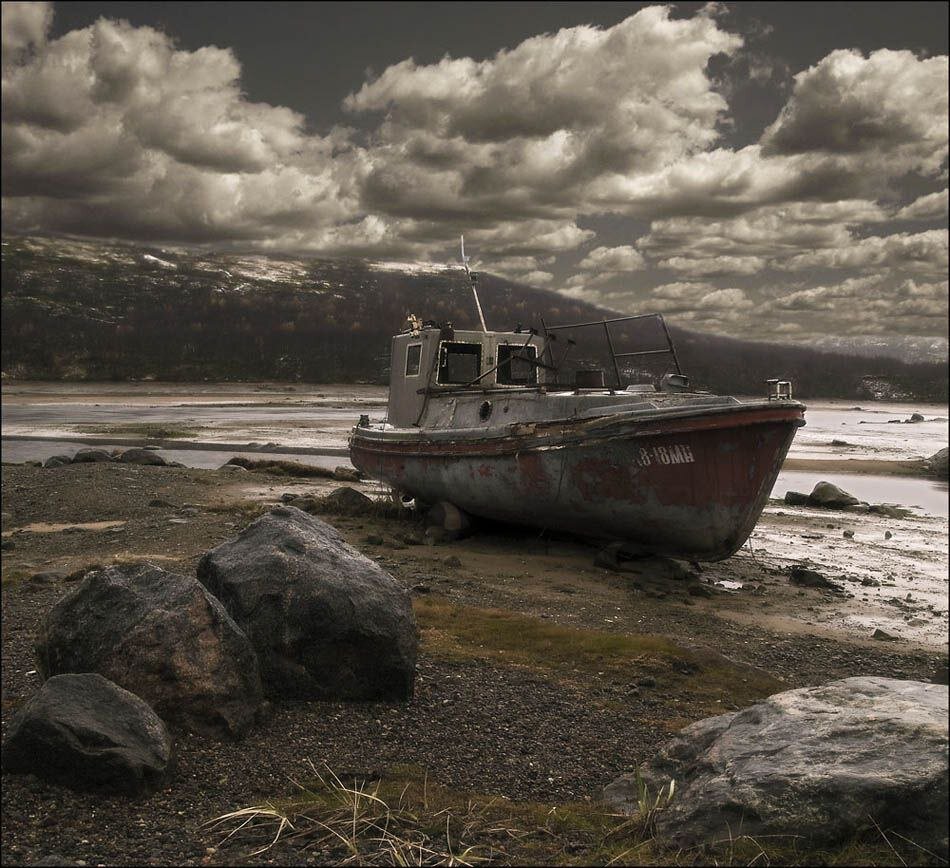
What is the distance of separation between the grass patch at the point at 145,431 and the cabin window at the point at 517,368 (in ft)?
86.6

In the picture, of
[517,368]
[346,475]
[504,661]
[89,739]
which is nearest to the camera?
[89,739]

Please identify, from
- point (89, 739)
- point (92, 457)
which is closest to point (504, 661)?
Answer: point (89, 739)

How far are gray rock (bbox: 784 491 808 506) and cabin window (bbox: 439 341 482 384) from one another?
9.60 m

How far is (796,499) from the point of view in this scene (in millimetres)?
20094

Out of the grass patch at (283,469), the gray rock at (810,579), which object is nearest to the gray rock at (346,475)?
the grass patch at (283,469)

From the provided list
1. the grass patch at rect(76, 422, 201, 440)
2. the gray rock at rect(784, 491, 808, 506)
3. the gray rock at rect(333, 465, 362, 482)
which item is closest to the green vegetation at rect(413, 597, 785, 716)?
the gray rock at rect(784, 491, 808, 506)

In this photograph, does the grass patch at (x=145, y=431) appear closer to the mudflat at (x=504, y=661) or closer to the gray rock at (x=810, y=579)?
the mudflat at (x=504, y=661)

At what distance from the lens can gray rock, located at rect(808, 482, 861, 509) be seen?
1952cm

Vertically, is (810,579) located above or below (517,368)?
below

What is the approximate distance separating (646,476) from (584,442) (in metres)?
1.00

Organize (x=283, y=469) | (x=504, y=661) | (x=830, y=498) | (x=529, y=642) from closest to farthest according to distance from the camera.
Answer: (x=504, y=661)
(x=529, y=642)
(x=830, y=498)
(x=283, y=469)

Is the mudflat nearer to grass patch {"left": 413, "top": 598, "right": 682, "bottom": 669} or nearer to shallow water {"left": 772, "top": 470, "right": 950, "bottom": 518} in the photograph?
grass patch {"left": 413, "top": 598, "right": 682, "bottom": 669}

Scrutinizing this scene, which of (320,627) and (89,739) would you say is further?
(320,627)

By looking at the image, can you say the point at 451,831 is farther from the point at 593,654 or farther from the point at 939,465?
the point at 939,465
